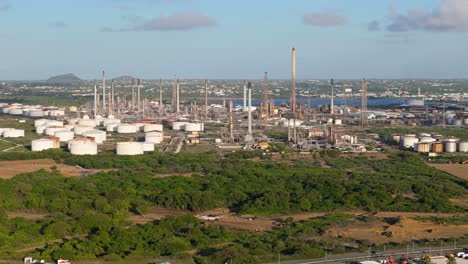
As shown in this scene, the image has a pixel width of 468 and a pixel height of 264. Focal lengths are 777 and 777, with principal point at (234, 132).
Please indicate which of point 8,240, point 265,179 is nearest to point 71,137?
point 265,179

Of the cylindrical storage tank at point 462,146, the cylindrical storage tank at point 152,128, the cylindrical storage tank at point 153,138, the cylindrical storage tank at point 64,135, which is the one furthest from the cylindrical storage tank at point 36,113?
the cylindrical storage tank at point 462,146

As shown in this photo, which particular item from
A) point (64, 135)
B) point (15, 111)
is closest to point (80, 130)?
point (64, 135)

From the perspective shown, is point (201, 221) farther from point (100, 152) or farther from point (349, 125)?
point (349, 125)

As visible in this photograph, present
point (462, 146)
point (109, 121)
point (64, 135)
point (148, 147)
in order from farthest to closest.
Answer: point (109, 121) < point (64, 135) < point (462, 146) < point (148, 147)

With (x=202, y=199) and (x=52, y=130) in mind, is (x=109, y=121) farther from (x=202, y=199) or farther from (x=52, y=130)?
(x=202, y=199)

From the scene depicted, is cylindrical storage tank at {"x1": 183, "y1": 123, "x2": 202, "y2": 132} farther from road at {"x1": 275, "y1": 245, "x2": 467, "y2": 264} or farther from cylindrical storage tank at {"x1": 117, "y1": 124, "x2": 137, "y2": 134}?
road at {"x1": 275, "y1": 245, "x2": 467, "y2": 264}

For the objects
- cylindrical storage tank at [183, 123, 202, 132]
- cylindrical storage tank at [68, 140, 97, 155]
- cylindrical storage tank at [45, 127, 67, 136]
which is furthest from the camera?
cylindrical storage tank at [183, 123, 202, 132]

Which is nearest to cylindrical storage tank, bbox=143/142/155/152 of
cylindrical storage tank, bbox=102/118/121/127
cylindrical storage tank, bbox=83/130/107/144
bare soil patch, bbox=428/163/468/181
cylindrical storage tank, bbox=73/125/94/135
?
cylindrical storage tank, bbox=83/130/107/144
